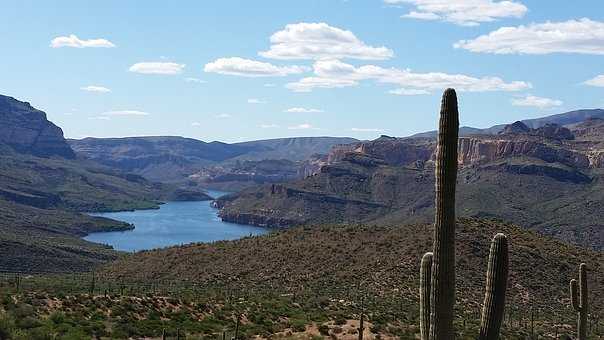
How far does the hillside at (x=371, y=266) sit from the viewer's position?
168ft

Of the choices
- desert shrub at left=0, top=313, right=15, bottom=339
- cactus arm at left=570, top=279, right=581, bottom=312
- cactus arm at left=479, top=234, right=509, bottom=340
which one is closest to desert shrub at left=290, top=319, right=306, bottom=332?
cactus arm at left=570, top=279, right=581, bottom=312

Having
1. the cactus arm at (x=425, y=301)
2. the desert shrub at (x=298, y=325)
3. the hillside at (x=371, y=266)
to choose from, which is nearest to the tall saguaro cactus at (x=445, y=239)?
the cactus arm at (x=425, y=301)

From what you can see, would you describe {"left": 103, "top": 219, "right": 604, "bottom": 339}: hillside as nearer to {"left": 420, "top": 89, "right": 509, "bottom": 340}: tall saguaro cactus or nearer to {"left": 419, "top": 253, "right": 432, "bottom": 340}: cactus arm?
{"left": 419, "top": 253, "right": 432, "bottom": 340}: cactus arm

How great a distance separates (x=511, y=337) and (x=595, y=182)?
14671 centimetres

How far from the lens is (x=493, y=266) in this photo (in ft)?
57.2

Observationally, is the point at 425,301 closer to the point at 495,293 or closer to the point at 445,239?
the point at 495,293

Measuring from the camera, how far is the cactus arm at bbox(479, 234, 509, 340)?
1670 cm

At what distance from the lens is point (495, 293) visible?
16938 millimetres

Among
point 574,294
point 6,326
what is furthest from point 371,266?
point 6,326

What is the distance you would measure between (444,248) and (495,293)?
2281 millimetres

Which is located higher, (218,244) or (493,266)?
(493,266)

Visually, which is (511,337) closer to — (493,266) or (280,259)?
(493,266)

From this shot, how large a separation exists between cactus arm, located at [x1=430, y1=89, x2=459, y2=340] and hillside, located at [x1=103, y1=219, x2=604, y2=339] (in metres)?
25.9

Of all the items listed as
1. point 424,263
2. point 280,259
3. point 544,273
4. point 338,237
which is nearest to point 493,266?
point 424,263
